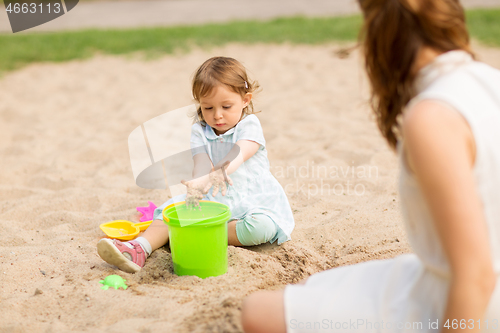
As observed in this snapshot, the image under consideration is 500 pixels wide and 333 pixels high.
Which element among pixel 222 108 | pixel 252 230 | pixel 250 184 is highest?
pixel 222 108

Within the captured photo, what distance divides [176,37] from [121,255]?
6498 mm

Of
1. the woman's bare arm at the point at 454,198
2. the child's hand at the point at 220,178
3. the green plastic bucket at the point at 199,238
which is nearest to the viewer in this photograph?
the woman's bare arm at the point at 454,198

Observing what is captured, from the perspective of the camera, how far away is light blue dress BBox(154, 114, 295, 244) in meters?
2.31

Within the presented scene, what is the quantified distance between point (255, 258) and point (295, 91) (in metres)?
3.29

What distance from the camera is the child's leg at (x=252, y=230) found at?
87.7 inches

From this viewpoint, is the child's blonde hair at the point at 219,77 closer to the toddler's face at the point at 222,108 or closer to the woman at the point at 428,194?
the toddler's face at the point at 222,108

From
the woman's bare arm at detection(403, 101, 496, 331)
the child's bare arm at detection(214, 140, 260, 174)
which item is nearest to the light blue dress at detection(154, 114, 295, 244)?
the child's bare arm at detection(214, 140, 260, 174)

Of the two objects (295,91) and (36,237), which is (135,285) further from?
(295,91)

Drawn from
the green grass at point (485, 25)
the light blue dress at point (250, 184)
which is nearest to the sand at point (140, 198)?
the light blue dress at point (250, 184)

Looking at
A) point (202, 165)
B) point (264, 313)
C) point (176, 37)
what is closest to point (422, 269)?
point (264, 313)

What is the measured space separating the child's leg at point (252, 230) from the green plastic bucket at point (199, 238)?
0.23 m

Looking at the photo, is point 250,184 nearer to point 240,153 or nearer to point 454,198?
point 240,153

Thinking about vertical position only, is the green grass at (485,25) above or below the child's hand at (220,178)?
below

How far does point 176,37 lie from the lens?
26.3ft
